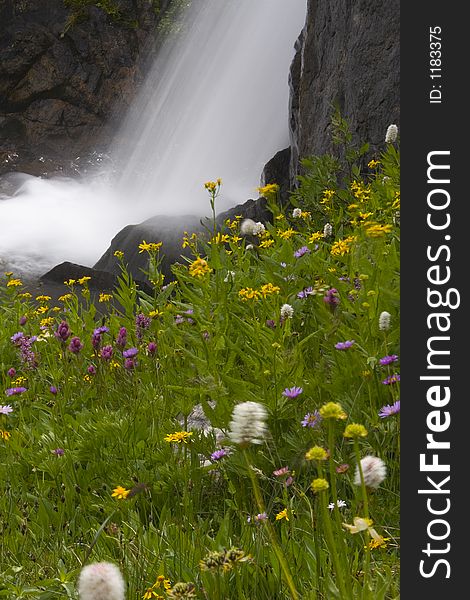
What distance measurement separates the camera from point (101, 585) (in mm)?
883

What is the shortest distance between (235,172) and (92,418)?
39.0ft

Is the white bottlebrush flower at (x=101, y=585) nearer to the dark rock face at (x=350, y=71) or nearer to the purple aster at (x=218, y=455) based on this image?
the purple aster at (x=218, y=455)

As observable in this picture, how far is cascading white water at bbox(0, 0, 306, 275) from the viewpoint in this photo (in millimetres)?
13805

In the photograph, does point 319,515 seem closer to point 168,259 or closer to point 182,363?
point 182,363

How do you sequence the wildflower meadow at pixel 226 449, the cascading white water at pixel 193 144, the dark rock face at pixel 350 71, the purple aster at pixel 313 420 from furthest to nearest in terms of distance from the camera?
the cascading white water at pixel 193 144
the dark rock face at pixel 350 71
the purple aster at pixel 313 420
the wildflower meadow at pixel 226 449

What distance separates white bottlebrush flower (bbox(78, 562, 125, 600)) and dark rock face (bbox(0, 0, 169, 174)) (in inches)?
772

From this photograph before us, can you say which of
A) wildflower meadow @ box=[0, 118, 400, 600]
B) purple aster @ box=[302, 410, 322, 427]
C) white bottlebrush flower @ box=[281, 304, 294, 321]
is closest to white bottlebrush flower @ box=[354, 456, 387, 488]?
wildflower meadow @ box=[0, 118, 400, 600]

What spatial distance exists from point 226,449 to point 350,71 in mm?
3795

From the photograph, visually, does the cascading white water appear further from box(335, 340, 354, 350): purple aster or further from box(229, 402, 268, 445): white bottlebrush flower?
box(229, 402, 268, 445): white bottlebrush flower

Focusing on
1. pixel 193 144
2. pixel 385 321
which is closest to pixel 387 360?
pixel 385 321

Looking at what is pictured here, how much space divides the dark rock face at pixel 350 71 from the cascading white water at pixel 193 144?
20.7ft

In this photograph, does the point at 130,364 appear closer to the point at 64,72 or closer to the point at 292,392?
the point at 292,392

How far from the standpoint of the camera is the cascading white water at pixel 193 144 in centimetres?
1380

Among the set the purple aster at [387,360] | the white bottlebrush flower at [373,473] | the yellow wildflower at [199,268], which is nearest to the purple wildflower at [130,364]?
the yellow wildflower at [199,268]
